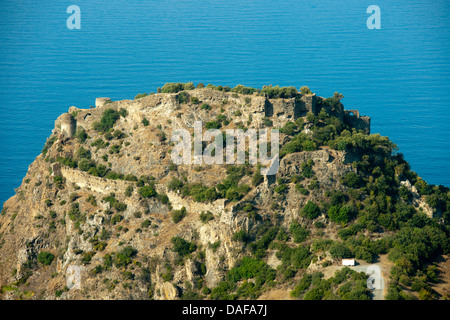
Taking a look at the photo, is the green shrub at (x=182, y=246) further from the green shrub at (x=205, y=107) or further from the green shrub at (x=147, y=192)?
the green shrub at (x=205, y=107)

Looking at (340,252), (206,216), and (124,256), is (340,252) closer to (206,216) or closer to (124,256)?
(206,216)

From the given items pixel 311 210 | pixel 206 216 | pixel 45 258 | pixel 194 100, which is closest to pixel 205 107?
pixel 194 100

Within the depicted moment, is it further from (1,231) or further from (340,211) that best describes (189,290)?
(1,231)

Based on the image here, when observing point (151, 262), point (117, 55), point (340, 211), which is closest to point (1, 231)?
point (151, 262)

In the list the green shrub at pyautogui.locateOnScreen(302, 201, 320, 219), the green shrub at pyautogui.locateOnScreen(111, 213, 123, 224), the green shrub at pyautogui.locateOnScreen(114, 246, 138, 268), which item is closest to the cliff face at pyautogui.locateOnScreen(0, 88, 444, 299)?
the green shrub at pyautogui.locateOnScreen(114, 246, 138, 268)

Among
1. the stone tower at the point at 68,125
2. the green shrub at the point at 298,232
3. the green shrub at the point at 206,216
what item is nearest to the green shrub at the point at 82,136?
the stone tower at the point at 68,125

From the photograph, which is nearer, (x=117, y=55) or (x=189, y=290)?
(x=189, y=290)

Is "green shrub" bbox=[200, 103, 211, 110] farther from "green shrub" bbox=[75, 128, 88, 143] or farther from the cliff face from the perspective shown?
"green shrub" bbox=[75, 128, 88, 143]

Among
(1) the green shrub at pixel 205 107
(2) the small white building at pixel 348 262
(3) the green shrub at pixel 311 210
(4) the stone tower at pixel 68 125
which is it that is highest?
(1) the green shrub at pixel 205 107
